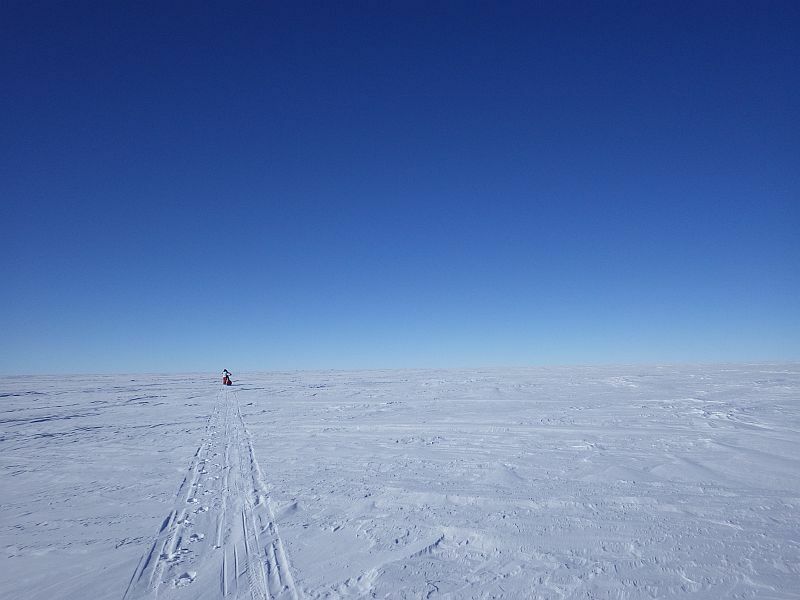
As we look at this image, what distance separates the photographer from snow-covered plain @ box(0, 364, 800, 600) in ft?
11.4

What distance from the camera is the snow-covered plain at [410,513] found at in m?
3.48

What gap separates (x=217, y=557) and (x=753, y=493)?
23.2 feet

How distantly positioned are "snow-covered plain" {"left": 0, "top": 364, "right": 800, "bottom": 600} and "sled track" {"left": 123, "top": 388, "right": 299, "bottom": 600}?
0.02 metres

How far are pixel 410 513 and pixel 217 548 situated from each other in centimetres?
231

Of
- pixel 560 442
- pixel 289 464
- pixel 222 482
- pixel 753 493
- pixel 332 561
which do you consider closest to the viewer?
pixel 332 561

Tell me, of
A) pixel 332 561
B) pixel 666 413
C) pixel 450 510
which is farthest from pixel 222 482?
pixel 666 413

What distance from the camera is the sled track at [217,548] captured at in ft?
11.1

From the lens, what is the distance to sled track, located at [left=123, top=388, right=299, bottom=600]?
11.1ft

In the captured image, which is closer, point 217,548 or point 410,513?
point 217,548

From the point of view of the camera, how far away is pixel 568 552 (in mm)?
3895

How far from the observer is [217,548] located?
158 inches

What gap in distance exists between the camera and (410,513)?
16.1 ft

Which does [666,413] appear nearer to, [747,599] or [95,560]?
[747,599]

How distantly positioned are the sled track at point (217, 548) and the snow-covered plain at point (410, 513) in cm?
2
